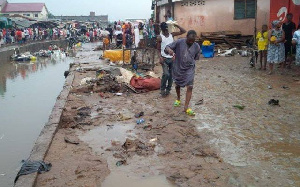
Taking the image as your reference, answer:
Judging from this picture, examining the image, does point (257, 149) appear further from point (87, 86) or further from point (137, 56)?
point (137, 56)

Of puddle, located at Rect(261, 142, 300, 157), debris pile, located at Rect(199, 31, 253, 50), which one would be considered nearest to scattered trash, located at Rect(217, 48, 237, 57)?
debris pile, located at Rect(199, 31, 253, 50)

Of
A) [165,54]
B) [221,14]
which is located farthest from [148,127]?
[221,14]

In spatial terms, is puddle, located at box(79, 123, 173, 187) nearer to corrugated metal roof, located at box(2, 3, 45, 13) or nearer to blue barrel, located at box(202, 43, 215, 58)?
blue barrel, located at box(202, 43, 215, 58)

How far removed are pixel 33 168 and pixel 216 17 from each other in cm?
1571

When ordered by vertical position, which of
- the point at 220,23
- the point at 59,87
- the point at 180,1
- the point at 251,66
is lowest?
the point at 59,87

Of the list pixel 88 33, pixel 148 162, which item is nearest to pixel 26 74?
pixel 148 162

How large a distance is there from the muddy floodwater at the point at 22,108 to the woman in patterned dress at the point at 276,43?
6.72 metres

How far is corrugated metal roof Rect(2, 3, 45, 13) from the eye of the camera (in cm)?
6456

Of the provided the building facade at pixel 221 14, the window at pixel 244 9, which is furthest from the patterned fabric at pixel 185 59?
the window at pixel 244 9

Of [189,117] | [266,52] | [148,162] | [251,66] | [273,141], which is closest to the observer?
[148,162]

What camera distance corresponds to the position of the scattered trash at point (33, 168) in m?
3.85

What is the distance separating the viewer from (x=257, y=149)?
4363mm

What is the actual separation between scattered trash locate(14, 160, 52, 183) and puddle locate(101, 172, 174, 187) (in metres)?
0.84

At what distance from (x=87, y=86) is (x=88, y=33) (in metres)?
30.4
